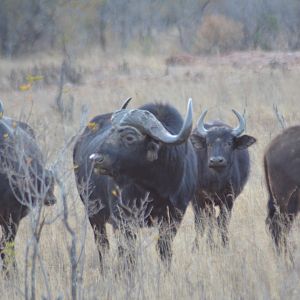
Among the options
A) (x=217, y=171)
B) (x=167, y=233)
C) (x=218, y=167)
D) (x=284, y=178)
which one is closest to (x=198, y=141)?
(x=217, y=171)

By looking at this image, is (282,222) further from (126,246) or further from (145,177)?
(126,246)

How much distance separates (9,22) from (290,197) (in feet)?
80.9

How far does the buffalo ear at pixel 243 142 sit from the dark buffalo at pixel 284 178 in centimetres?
121

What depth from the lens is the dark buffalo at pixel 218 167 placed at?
944 cm

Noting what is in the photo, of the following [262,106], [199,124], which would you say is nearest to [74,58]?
[262,106]

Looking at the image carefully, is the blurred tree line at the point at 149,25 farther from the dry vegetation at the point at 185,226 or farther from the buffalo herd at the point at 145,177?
the buffalo herd at the point at 145,177

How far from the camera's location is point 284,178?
7910mm

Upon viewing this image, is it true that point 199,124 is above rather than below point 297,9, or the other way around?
below

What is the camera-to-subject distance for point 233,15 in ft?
122

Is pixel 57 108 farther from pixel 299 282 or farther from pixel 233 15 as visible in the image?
pixel 233 15

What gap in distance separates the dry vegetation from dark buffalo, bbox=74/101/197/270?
9.1 inches

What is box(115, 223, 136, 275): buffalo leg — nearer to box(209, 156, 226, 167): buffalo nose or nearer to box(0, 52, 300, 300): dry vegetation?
box(0, 52, 300, 300): dry vegetation

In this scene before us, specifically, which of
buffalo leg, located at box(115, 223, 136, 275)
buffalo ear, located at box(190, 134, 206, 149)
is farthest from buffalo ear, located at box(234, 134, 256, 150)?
buffalo leg, located at box(115, 223, 136, 275)

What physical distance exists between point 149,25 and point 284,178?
3165 cm
